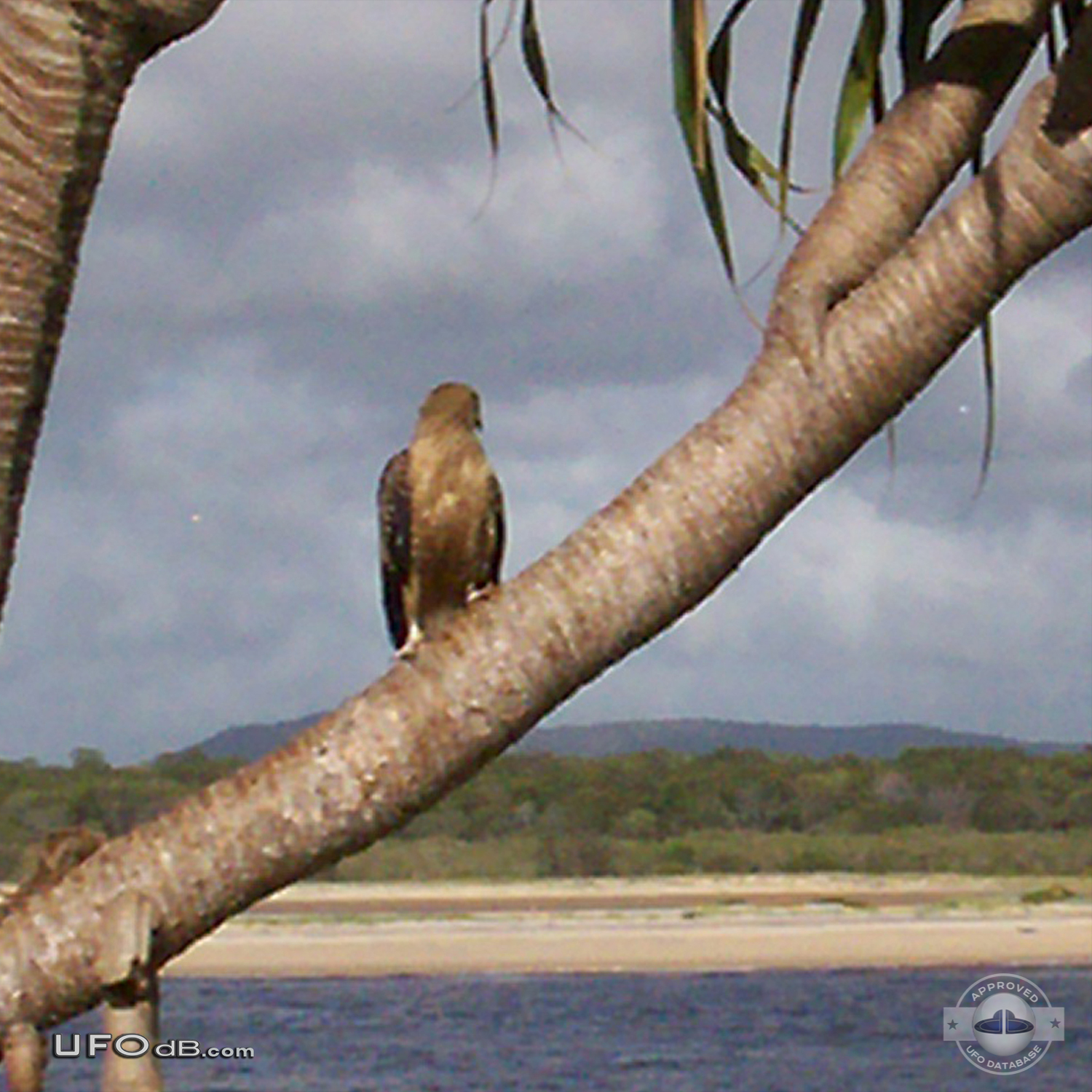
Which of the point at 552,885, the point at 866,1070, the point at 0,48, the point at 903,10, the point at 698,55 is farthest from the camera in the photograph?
the point at 552,885

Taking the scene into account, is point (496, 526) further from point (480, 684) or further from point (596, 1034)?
point (596, 1034)

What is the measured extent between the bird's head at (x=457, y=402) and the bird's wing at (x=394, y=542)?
168 millimetres

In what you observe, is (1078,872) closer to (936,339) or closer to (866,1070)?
(866,1070)

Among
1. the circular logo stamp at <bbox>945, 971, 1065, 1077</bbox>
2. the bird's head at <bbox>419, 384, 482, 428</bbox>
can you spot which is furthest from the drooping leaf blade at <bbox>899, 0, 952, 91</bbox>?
the circular logo stamp at <bbox>945, 971, 1065, 1077</bbox>

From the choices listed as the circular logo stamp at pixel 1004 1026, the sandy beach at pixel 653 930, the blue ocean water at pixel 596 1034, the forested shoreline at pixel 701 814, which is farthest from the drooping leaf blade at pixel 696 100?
the forested shoreline at pixel 701 814

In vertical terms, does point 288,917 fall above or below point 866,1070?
above

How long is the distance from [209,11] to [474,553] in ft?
4.98

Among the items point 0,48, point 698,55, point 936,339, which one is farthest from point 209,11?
point 936,339

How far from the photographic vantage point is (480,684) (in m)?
3.38

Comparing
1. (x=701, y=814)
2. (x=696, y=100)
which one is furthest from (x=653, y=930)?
(x=696, y=100)

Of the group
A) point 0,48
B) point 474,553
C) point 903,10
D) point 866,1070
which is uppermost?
point 903,10

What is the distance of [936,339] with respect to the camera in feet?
11.8

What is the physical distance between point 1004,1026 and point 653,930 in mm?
9485

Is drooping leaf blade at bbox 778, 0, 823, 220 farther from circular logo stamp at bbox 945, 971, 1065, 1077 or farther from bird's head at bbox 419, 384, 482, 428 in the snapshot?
circular logo stamp at bbox 945, 971, 1065, 1077
